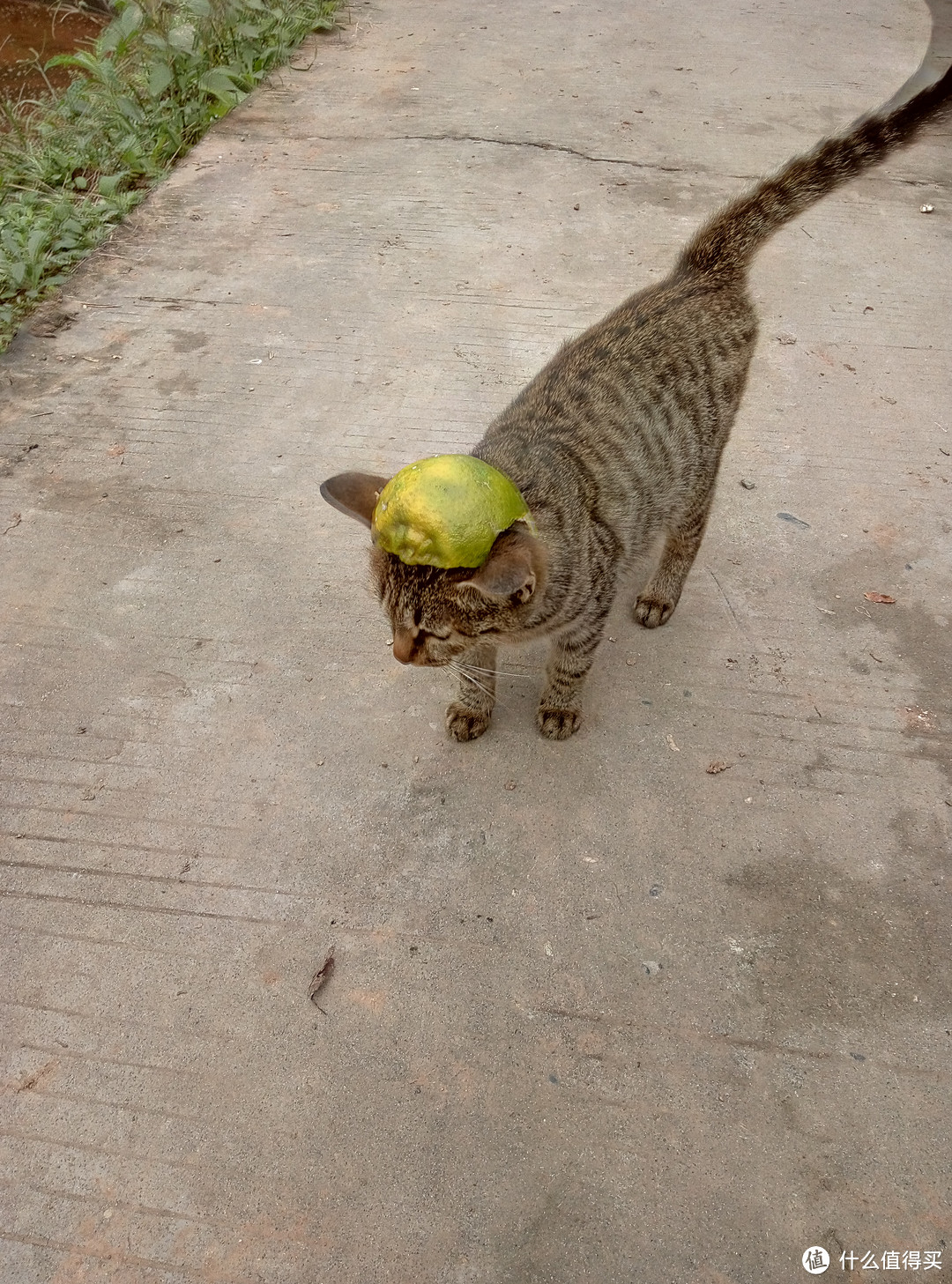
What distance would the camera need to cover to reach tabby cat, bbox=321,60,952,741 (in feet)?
7.43

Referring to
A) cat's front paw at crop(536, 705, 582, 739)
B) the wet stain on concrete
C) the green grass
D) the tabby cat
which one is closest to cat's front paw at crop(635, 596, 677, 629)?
the tabby cat

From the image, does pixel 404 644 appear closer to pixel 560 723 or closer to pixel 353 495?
pixel 353 495

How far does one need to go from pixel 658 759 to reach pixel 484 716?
56 centimetres

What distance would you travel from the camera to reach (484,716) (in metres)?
2.73

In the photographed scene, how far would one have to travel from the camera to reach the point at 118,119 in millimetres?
5473

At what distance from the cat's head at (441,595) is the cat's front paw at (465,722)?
39cm

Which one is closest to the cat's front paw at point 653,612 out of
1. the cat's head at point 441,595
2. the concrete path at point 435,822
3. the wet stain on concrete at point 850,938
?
the concrete path at point 435,822

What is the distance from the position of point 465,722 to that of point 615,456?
3.15 feet

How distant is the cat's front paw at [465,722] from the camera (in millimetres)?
2701

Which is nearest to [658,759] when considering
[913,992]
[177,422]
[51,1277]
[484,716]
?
[484,716]

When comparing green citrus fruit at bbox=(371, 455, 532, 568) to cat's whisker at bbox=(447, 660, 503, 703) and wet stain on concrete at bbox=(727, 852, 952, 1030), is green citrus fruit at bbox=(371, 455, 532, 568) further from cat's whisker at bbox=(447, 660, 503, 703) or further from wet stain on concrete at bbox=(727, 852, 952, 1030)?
wet stain on concrete at bbox=(727, 852, 952, 1030)

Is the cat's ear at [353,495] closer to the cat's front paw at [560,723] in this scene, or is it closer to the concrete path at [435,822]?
the concrete path at [435,822]

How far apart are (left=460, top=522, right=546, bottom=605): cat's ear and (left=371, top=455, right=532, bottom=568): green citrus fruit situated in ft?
0.10

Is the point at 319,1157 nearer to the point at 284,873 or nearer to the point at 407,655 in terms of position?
the point at 284,873
